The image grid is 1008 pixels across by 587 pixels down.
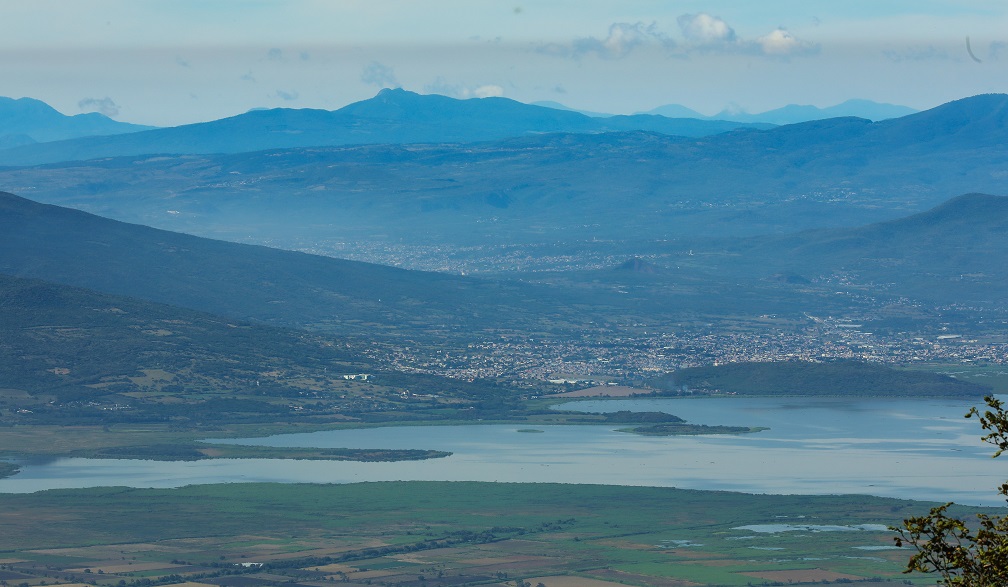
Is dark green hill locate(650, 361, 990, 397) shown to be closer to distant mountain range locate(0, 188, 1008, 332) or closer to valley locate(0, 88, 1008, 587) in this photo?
valley locate(0, 88, 1008, 587)

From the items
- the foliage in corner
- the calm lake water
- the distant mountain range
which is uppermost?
the foliage in corner

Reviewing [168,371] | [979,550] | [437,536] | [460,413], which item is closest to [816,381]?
[460,413]

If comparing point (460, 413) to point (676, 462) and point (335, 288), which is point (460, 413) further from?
point (335, 288)

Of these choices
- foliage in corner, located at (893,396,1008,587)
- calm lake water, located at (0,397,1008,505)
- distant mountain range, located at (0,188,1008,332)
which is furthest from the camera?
distant mountain range, located at (0,188,1008,332)

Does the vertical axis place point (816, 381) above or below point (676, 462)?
above

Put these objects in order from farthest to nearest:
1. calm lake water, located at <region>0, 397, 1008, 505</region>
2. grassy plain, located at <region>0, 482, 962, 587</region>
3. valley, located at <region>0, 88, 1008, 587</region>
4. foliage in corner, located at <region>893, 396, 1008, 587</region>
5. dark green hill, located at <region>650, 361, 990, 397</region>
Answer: dark green hill, located at <region>650, 361, 990, 397</region> → calm lake water, located at <region>0, 397, 1008, 505</region> → valley, located at <region>0, 88, 1008, 587</region> → grassy plain, located at <region>0, 482, 962, 587</region> → foliage in corner, located at <region>893, 396, 1008, 587</region>

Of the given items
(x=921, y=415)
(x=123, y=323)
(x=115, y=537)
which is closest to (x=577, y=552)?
(x=115, y=537)

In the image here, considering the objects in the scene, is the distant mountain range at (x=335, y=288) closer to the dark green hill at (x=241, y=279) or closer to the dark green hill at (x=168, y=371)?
the dark green hill at (x=241, y=279)

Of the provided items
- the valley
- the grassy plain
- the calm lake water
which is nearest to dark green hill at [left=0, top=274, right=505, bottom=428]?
the valley
